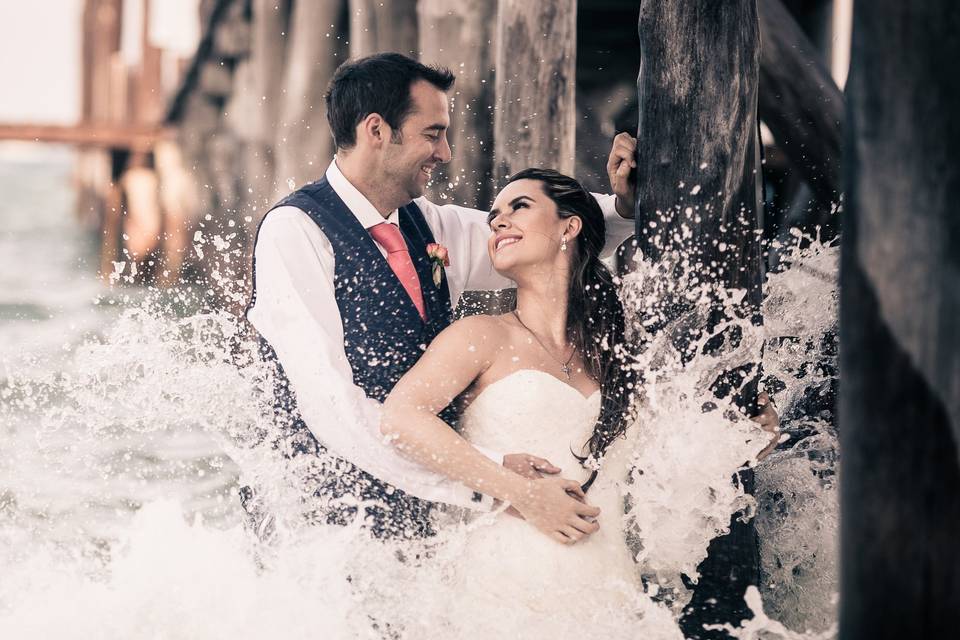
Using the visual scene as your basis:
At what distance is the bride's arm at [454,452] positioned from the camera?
2.87m

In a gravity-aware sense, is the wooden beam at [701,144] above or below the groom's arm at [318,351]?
above

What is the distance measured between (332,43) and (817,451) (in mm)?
4676

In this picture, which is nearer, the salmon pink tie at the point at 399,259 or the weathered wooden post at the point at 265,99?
the salmon pink tie at the point at 399,259

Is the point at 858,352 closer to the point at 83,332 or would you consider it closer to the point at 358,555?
the point at 358,555

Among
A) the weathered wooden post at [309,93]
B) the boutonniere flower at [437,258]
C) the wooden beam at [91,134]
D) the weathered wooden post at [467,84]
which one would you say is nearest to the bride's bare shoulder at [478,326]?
the boutonniere flower at [437,258]

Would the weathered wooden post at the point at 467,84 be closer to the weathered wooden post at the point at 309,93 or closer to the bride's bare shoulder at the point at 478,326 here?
the bride's bare shoulder at the point at 478,326

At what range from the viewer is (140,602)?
3727 mm

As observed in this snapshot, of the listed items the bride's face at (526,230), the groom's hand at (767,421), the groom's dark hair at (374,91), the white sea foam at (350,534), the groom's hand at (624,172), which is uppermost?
the groom's dark hair at (374,91)

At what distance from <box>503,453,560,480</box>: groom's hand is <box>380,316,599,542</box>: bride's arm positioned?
26mm

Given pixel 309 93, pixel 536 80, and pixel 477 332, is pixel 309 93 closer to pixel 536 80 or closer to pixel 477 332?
pixel 536 80

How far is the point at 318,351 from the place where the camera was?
2.99 meters

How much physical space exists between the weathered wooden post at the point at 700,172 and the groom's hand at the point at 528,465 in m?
0.48

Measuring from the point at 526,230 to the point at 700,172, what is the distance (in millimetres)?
474

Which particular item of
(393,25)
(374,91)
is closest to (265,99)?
(393,25)
